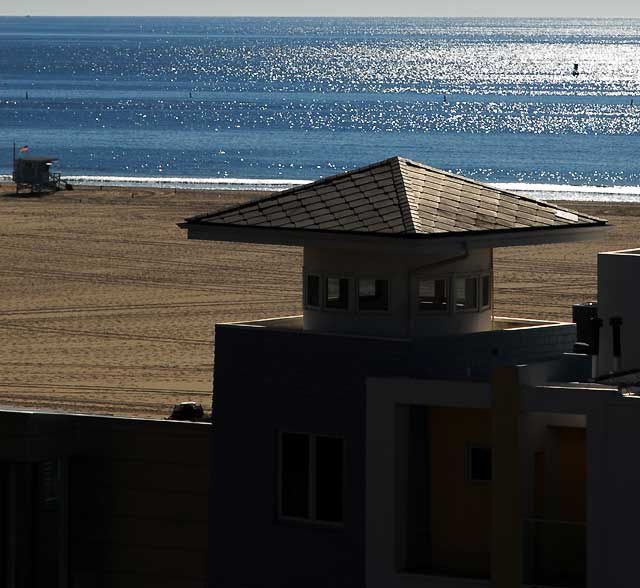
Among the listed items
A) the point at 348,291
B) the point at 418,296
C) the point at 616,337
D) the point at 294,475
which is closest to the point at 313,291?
the point at 348,291

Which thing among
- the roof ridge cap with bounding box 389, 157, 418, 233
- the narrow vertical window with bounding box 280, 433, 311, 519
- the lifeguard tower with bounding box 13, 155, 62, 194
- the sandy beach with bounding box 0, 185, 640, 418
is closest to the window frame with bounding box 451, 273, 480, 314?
the roof ridge cap with bounding box 389, 157, 418, 233

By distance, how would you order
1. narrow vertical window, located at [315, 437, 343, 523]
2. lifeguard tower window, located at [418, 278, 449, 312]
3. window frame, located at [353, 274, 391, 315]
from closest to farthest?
1. narrow vertical window, located at [315, 437, 343, 523]
2. window frame, located at [353, 274, 391, 315]
3. lifeguard tower window, located at [418, 278, 449, 312]

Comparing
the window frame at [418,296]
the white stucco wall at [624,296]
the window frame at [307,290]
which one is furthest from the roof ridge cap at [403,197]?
the white stucco wall at [624,296]

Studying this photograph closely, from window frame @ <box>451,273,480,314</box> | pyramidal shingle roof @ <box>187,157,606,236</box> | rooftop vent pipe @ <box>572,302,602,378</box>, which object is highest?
pyramidal shingle roof @ <box>187,157,606,236</box>

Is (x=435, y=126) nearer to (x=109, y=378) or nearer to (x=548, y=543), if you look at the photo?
(x=109, y=378)

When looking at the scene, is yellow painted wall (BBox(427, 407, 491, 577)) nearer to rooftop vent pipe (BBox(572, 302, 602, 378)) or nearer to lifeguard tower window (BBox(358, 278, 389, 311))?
lifeguard tower window (BBox(358, 278, 389, 311))

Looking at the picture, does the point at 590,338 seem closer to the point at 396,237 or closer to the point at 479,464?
the point at 479,464

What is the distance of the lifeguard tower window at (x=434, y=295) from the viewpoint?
Answer: 16625 mm

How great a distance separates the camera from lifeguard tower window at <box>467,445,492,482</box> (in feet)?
51.8

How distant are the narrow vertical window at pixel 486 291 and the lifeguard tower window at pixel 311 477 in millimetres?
2177

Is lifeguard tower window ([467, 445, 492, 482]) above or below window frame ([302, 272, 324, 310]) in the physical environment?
below

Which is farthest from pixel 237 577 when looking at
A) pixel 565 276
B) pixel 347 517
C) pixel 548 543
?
pixel 565 276

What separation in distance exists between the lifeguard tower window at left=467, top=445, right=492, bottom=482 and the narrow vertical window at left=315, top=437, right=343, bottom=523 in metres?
1.19

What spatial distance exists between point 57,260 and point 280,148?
85113mm
